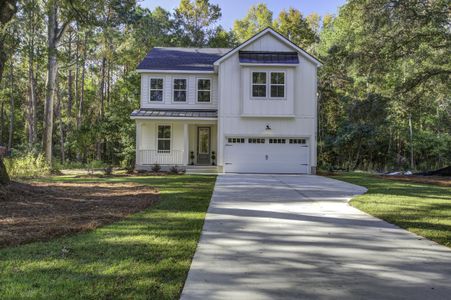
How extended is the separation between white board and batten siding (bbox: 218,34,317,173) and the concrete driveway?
12.3m

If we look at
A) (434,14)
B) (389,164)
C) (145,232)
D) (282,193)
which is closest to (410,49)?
(434,14)

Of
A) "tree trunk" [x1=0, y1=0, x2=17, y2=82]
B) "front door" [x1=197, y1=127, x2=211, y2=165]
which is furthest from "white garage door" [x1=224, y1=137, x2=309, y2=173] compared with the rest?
"tree trunk" [x1=0, y1=0, x2=17, y2=82]

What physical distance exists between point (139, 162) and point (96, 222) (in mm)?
14988

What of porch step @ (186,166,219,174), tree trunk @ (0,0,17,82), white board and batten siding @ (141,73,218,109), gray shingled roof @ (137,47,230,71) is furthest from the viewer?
gray shingled roof @ (137,47,230,71)

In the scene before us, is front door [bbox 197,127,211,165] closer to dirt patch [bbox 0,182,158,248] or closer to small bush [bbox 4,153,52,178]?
small bush [bbox 4,153,52,178]

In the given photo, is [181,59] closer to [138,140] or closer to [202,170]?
[138,140]

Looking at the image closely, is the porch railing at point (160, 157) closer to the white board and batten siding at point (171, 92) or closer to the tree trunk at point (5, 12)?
the white board and batten siding at point (171, 92)

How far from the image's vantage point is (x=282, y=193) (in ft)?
35.1

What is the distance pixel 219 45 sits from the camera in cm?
3675

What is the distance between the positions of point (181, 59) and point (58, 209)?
1706 cm

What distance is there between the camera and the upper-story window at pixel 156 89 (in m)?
22.0

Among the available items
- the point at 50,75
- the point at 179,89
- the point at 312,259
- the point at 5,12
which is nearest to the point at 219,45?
the point at 179,89

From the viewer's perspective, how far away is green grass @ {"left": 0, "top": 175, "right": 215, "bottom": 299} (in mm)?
3285

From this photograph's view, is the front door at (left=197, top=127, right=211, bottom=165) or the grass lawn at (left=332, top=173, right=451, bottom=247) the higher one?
the front door at (left=197, top=127, right=211, bottom=165)
